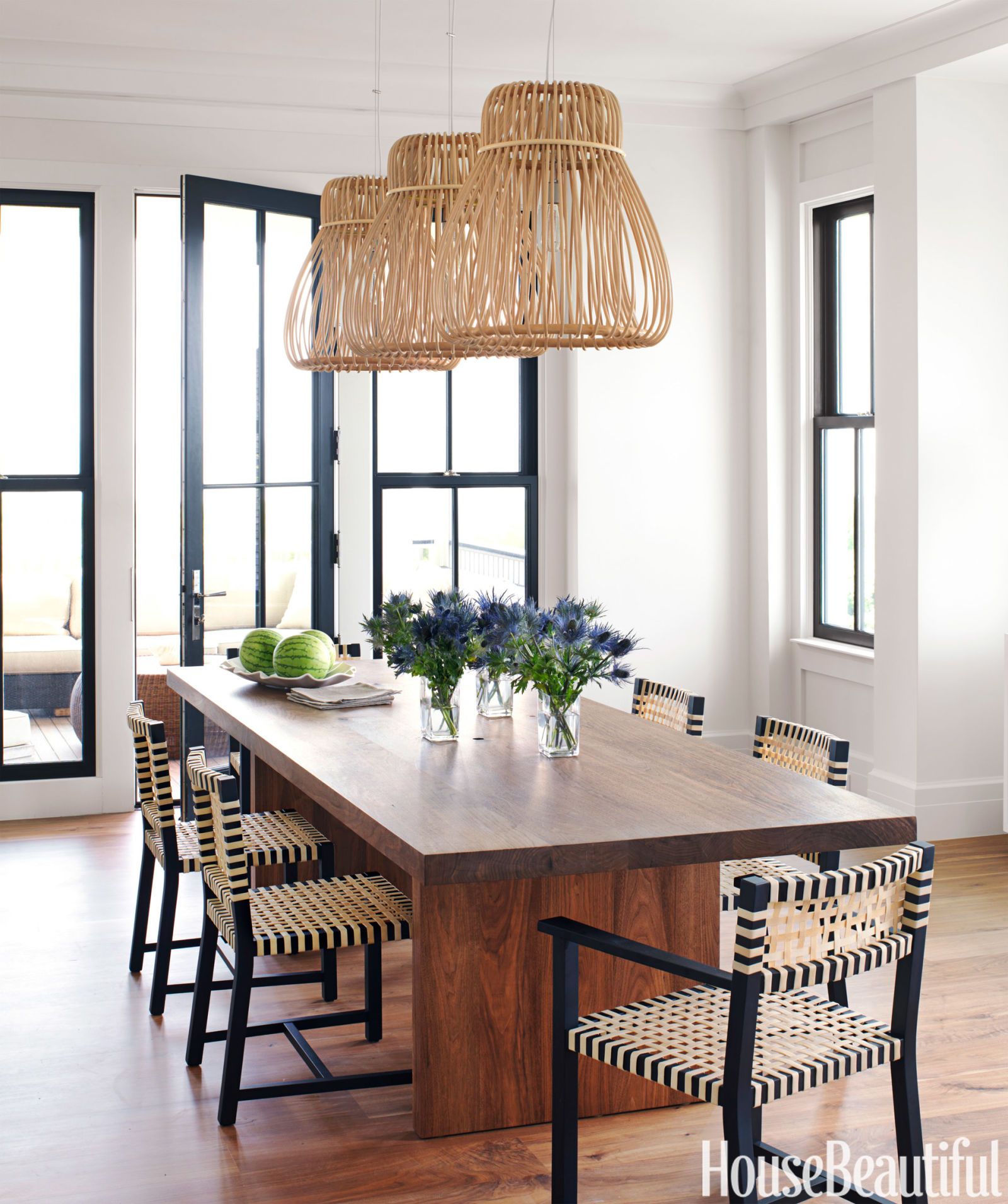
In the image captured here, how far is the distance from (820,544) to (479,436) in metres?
1.69

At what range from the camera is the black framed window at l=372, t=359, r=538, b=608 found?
6.29 metres

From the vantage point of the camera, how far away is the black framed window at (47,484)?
579cm

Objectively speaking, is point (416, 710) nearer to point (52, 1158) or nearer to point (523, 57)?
point (52, 1158)

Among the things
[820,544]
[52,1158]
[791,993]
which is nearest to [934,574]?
[820,544]

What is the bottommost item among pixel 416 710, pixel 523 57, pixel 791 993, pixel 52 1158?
pixel 52 1158

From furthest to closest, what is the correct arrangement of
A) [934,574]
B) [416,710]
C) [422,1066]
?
1. [934,574]
2. [416,710]
3. [422,1066]

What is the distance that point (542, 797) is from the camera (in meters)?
2.87

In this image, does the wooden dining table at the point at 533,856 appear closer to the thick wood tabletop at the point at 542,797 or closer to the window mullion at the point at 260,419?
the thick wood tabletop at the point at 542,797

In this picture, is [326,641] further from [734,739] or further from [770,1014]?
[734,739]

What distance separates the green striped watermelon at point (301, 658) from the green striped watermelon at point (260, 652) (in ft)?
0.21

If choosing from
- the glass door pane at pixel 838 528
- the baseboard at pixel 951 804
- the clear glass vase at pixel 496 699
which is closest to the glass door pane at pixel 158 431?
the glass door pane at pixel 838 528

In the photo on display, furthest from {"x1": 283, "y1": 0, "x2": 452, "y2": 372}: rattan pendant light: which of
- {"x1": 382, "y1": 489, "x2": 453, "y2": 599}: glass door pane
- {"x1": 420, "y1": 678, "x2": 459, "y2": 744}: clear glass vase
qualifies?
{"x1": 382, "y1": 489, "x2": 453, "y2": 599}: glass door pane

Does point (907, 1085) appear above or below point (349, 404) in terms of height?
below

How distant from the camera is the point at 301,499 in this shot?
19.3 ft
